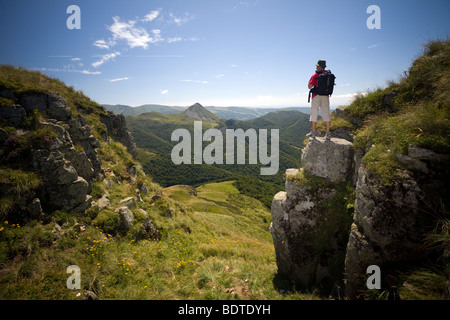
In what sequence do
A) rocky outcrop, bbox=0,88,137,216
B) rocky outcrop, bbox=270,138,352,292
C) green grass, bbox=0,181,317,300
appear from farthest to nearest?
1. rocky outcrop, bbox=0,88,137,216
2. rocky outcrop, bbox=270,138,352,292
3. green grass, bbox=0,181,317,300

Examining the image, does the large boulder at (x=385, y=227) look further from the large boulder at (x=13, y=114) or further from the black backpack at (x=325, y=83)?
the large boulder at (x=13, y=114)

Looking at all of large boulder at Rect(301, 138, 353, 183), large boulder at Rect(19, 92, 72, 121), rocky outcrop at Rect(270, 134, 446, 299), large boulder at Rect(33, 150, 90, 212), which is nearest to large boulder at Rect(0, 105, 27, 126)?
large boulder at Rect(19, 92, 72, 121)

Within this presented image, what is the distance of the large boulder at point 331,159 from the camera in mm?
9312

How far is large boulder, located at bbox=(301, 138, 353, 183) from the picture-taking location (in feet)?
30.6

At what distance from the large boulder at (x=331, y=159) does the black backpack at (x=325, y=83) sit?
2647 mm

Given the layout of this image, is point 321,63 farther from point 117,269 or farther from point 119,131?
point 119,131

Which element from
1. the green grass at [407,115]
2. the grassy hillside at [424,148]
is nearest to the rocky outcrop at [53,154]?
the grassy hillside at [424,148]

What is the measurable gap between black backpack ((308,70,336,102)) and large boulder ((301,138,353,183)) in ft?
8.68

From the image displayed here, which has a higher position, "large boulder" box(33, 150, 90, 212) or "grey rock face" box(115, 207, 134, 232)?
"large boulder" box(33, 150, 90, 212)

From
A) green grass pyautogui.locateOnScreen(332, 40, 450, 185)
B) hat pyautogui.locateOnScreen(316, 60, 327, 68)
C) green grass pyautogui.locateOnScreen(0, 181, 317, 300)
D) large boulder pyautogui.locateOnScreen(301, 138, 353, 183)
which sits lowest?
green grass pyautogui.locateOnScreen(0, 181, 317, 300)

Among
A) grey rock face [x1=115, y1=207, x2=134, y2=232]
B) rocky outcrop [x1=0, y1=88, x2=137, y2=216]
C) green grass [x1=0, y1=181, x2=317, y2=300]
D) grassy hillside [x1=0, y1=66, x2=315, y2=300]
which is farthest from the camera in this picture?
grey rock face [x1=115, y1=207, x2=134, y2=232]

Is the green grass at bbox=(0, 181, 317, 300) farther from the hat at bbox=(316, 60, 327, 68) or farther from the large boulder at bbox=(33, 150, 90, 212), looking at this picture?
the hat at bbox=(316, 60, 327, 68)
